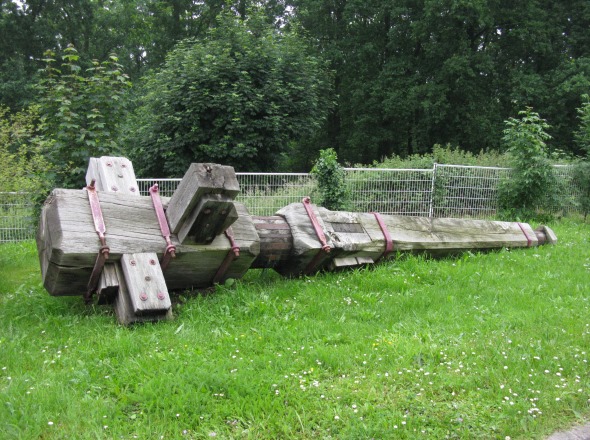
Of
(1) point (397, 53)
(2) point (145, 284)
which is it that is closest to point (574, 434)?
(2) point (145, 284)

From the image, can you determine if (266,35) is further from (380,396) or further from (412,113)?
(380,396)

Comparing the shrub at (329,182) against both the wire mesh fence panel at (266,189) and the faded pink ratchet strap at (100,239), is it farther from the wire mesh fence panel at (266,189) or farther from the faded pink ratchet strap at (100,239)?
the faded pink ratchet strap at (100,239)

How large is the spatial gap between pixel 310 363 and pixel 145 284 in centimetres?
148

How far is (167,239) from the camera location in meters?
4.30

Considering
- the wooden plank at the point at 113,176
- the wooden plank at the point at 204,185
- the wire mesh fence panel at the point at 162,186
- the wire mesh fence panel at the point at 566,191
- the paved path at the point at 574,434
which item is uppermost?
the wooden plank at the point at 204,185

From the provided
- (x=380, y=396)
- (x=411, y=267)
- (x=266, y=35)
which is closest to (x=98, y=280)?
(x=380, y=396)

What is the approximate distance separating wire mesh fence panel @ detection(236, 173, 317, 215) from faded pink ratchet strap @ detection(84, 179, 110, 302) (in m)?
5.87

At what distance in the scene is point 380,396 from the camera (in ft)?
9.82

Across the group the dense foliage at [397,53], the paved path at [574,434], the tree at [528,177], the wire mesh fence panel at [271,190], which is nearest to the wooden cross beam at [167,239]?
the paved path at [574,434]

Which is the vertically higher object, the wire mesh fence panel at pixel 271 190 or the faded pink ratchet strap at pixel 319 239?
the faded pink ratchet strap at pixel 319 239

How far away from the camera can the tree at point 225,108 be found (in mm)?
16359

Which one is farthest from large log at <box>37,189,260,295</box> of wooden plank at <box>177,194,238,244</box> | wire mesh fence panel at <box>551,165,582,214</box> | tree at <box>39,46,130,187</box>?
wire mesh fence panel at <box>551,165,582,214</box>

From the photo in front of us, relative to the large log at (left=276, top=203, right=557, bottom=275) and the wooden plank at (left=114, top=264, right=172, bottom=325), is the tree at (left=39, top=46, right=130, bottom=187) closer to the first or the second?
the large log at (left=276, top=203, right=557, bottom=275)

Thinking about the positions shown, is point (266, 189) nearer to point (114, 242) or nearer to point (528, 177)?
point (528, 177)
